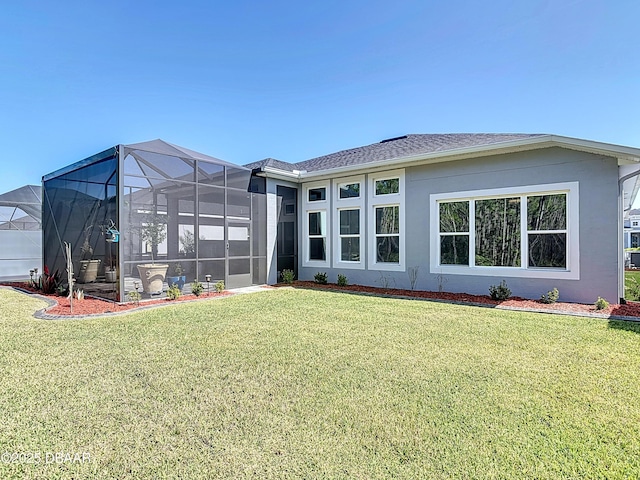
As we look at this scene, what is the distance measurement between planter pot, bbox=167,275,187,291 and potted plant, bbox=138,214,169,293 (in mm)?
279

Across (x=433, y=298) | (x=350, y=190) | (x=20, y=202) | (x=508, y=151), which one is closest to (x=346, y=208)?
(x=350, y=190)

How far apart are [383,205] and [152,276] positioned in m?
7.30

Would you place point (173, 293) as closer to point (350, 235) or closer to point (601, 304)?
point (350, 235)

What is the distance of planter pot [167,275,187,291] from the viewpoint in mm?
9211

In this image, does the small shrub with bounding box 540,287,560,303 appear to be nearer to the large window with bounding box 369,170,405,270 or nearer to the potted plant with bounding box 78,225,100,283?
the large window with bounding box 369,170,405,270

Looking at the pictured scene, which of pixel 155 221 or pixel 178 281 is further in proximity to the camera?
pixel 178 281

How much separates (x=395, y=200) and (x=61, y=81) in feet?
42.9

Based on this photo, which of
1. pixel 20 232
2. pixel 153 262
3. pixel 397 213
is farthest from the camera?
pixel 20 232

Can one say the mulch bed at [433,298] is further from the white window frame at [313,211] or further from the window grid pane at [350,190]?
the window grid pane at [350,190]

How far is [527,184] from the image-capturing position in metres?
8.38

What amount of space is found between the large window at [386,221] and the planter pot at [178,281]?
595cm

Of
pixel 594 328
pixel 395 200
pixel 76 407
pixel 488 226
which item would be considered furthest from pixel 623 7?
pixel 76 407

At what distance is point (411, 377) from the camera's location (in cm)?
374

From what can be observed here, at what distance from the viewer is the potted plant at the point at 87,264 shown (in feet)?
30.3
